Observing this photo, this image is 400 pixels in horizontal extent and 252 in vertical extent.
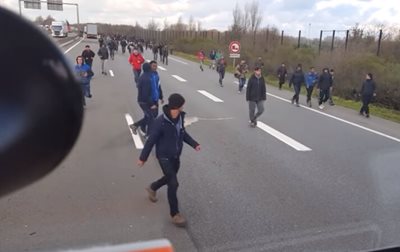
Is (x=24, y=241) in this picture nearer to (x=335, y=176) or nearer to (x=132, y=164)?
(x=132, y=164)

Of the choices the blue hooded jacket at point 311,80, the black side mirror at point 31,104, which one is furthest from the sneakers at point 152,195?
the blue hooded jacket at point 311,80

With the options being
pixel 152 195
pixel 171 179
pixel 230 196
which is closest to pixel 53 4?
pixel 171 179

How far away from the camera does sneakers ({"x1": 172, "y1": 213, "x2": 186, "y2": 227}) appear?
4547mm

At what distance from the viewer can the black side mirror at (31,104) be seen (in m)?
0.52

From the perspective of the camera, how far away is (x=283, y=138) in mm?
9406

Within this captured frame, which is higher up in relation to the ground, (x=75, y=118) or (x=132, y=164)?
(x=75, y=118)

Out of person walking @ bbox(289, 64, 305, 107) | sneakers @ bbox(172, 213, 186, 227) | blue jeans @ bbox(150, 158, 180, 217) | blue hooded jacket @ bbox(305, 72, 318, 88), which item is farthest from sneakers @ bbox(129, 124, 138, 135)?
blue hooded jacket @ bbox(305, 72, 318, 88)

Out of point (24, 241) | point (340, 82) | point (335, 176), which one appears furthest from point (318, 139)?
point (340, 82)

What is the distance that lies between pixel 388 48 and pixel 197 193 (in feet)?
64.1

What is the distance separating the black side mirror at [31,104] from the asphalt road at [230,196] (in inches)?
54.7

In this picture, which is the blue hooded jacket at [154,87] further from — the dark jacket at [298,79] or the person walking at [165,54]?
the person walking at [165,54]

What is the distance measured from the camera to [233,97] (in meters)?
15.7

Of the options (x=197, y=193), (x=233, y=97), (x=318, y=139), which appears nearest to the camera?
(x=197, y=193)

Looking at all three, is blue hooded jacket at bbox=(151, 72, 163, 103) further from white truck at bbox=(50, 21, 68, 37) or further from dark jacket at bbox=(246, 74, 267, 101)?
dark jacket at bbox=(246, 74, 267, 101)
